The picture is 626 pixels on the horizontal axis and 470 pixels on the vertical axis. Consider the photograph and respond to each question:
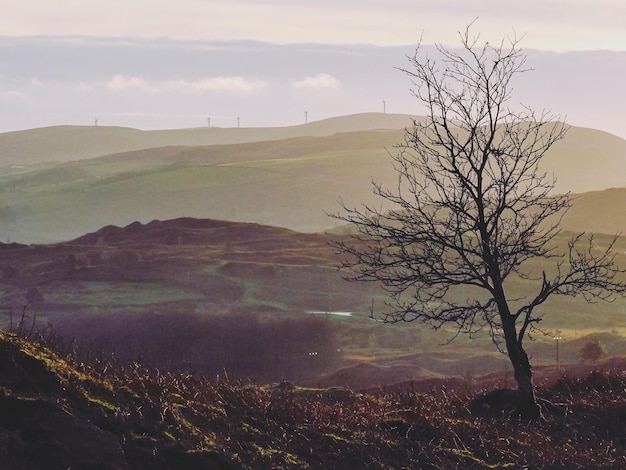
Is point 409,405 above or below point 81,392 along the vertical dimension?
below

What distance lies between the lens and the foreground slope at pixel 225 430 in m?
13.0

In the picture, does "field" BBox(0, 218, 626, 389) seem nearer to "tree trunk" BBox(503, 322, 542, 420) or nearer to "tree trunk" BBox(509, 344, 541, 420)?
"tree trunk" BBox(503, 322, 542, 420)

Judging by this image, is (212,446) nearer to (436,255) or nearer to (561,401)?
(436,255)

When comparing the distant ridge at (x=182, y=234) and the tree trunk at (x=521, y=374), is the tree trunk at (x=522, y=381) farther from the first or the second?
the distant ridge at (x=182, y=234)

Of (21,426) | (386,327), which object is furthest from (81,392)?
(386,327)

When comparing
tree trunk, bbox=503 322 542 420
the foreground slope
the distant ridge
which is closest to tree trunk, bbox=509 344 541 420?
tree trunk, bbox=503 322 542 420

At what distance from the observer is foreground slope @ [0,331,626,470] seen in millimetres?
13016

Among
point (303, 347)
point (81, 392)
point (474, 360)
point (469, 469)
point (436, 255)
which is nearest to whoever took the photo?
point (81, 392)

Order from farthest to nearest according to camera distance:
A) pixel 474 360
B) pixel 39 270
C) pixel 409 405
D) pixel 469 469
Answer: pixel 39 270 < pixel 474 360 < pixel 409 405 < pixel 469 469

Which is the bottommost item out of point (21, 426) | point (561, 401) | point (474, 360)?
point (474, 360)

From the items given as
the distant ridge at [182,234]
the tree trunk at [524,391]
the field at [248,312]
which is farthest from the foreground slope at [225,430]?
the distant ridge at [182,234]

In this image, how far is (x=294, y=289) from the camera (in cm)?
11100

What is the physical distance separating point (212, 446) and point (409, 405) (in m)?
6.59

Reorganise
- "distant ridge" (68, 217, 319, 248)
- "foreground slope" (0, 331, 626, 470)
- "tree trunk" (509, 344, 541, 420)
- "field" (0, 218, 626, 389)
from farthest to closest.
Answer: "distant ridge" (68, 217, 319, 248)
"field" (0, 218, 626, 389)
"tree trunk" (509, 344, 541, 420)
"foreground slope" (0, 331, 626, 470)
